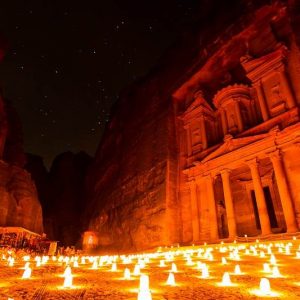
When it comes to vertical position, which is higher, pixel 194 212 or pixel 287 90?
pixel 287 90

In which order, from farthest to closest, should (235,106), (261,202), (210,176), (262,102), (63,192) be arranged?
(63,192) < (235,106) < (210,176) < (262,102) < (261,202)

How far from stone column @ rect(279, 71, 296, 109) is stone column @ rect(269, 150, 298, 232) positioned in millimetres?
3531

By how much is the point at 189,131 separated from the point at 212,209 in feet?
26.2

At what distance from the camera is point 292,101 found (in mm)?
16641

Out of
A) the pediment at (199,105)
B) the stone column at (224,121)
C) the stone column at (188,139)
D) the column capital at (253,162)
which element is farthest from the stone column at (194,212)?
the pediment at (199,105)

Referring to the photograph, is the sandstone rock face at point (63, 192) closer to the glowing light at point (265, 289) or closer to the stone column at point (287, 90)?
the stone column at point (287, 90)

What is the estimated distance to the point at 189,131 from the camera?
923 inches

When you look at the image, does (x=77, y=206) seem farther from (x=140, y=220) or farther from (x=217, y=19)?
(x=217, y=19)

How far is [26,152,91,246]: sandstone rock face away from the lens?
1592 inches

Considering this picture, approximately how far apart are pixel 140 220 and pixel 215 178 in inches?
268

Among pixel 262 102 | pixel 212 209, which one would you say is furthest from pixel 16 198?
pixel 262 102

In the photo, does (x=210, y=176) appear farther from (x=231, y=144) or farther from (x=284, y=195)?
(x=284, y=195)

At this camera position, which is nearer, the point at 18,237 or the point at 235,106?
the point at 18,237

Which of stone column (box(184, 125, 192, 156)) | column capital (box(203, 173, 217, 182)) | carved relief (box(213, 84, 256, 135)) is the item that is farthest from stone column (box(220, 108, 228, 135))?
column capital (box(203, 173, 217, 182))
